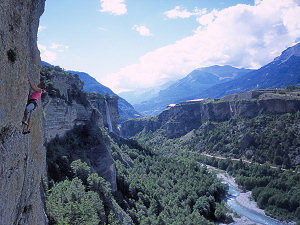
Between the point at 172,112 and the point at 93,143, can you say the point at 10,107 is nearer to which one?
the point at 93,143

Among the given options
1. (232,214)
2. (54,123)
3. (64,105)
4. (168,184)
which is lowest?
(232,214)

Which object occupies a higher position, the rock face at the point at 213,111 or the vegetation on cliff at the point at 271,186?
the rock face at the point at 213,111

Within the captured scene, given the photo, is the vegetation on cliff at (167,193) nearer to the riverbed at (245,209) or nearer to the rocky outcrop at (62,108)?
the riverbed at (245,209)

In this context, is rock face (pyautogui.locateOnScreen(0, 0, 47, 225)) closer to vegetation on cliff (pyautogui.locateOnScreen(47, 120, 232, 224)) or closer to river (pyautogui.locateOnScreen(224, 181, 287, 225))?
vegetation on cliff (pyautogui.locateOnScreen(47, 120, 232, 224))

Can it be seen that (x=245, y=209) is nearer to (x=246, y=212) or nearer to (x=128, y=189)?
(x=246, y=212)

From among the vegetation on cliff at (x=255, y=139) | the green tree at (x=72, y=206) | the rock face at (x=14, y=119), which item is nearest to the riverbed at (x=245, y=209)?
the vegetation on cliff at (x=255, y=139)

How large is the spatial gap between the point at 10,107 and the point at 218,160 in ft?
219

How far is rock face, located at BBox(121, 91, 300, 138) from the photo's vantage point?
65.6 meters

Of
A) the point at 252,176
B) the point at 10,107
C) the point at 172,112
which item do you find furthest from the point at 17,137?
the point at 172,112

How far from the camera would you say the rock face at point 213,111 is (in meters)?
Answer: 65.6

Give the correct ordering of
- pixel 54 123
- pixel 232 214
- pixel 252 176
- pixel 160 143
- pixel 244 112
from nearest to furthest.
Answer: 1. pixel 54 123
2. pixel 232 214
3. pixel 252 176
4. pixel 244 112
5. pixel 160 143

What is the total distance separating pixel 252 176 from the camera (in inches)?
2047

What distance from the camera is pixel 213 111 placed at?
9094 centimetres

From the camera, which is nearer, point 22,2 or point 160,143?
point 22,2
